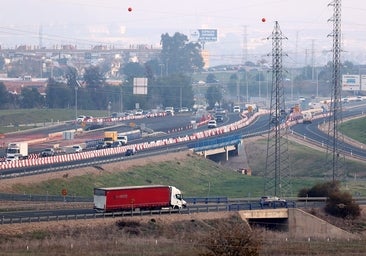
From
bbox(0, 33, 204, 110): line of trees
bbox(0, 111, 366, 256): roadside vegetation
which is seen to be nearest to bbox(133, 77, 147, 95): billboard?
bbox(0, 33, 204, 110): line of trees

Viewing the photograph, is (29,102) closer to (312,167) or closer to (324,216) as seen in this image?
(312,167)

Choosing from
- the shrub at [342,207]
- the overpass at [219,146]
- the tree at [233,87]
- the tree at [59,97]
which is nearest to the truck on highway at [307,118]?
the overpass at [219,146]

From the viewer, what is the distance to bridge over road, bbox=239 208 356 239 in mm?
53719

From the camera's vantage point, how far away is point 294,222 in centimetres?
5503

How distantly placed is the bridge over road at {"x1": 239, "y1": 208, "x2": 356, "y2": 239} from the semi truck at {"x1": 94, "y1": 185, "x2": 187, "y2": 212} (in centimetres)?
355

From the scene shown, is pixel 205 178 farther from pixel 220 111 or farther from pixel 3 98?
pixel 220 111

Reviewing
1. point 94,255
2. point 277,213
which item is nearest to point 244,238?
point 94,255

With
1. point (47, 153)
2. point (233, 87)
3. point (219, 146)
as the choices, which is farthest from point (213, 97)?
point (47, 153)

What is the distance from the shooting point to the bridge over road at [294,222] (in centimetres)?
Result: 5372

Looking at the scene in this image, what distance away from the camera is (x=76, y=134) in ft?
342

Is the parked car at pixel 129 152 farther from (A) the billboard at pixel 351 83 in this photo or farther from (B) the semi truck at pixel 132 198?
(A) the billboard at pixel 351 83

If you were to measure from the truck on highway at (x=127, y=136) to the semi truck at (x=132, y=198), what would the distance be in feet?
129

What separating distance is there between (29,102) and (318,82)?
224 feet

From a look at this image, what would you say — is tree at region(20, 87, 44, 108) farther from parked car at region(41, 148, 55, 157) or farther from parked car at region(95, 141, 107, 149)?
parked car at region(41, 148, 55, 157)
